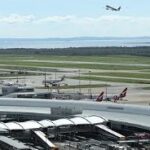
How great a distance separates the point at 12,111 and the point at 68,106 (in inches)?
285

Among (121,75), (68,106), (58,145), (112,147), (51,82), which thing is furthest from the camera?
(121,75)

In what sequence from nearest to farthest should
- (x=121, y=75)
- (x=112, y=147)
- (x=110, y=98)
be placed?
(x=112, y=147) → (x=110, y=98) → (x=121, y=75)

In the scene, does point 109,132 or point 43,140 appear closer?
point 43,140

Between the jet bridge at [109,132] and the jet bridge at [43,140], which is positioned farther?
the jet bridge at [109,132]

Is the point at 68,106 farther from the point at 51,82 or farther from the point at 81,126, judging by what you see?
the point at 51,82

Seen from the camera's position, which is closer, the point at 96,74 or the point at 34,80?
the point at 34,80

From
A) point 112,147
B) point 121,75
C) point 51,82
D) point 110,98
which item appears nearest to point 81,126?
point 112,147

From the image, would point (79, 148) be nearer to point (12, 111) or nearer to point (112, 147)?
point (112, 147)

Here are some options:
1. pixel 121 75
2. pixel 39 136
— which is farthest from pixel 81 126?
pixel 121 75

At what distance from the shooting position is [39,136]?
54469mm

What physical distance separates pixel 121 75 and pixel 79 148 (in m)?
100.0

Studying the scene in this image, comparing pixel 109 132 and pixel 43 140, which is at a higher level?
pixel 109 132

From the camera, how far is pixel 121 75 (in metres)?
150

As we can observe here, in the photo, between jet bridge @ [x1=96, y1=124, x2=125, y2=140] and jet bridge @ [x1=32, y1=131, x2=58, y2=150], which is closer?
jet bridge @ [x1=32, y1=131, x2=58, y2=150]
